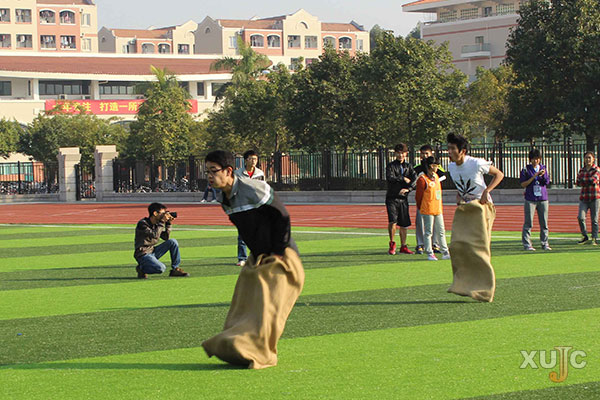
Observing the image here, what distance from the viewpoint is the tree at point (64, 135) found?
6644cm

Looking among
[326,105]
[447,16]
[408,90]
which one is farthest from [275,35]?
[408,90]

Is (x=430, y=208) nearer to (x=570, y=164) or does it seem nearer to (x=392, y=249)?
(x=392, y=249)

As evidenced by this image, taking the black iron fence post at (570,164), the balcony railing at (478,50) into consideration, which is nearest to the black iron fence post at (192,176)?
the black iron fence post at (570,164)

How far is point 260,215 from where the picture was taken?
7.38 metres

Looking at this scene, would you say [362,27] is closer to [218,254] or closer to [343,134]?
[343,134]

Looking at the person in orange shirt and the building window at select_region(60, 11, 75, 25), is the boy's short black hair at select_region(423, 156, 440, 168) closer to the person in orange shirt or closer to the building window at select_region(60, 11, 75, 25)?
the person in orange shirt

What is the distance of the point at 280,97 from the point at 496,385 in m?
41.0

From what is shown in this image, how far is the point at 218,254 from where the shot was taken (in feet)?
57.9

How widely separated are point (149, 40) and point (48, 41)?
21451mm

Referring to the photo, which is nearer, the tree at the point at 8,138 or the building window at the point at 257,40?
the tree at the point at 8,138

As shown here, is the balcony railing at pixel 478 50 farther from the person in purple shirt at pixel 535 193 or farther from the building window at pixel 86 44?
the person in purple shirt at pixel 535 193

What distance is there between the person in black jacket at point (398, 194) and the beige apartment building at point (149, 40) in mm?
122777

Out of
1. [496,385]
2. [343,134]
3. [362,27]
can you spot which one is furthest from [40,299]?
[362,27]

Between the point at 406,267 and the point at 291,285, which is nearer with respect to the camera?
the point at 291,285
